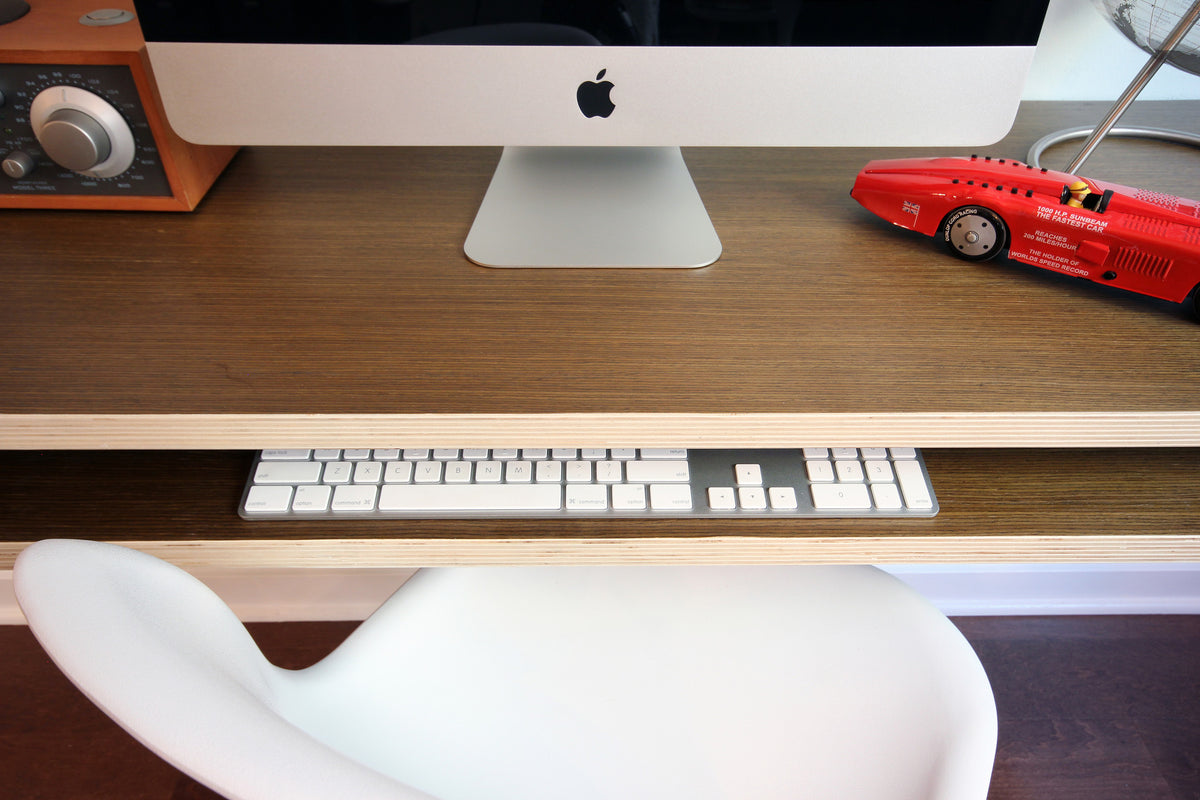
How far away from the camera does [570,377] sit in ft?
1.64

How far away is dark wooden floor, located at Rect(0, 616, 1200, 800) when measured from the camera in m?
1.03

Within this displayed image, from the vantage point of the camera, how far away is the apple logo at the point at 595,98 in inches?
22.9

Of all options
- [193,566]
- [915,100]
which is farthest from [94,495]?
[915,100]

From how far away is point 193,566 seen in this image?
1.73 feet

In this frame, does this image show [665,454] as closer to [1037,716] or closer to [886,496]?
[886,496]

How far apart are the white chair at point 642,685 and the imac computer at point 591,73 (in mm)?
283

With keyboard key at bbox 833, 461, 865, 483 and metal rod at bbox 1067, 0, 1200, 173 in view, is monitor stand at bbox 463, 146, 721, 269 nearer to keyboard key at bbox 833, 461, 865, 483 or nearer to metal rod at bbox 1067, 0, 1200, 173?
keyboard key at bbox 833, 461, 865, 483

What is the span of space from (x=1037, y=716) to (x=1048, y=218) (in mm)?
839

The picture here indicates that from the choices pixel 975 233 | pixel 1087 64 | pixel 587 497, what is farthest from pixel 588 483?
pixel 1087 64

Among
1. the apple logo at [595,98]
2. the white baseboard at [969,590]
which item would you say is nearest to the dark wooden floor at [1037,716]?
the white baseboard at [969,590]

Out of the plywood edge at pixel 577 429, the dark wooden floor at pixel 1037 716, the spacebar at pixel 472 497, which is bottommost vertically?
the dark wooden floor at pixel 1037 716

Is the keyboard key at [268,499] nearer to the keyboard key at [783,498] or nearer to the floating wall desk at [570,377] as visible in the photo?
the floating wall desk at [570,377]

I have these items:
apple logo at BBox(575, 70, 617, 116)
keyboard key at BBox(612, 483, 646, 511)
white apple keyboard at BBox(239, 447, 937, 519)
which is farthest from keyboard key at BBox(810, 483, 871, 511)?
apple logo at BBox(575, 70, 617, 116)

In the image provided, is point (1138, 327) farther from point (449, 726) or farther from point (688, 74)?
point (449, 726)
